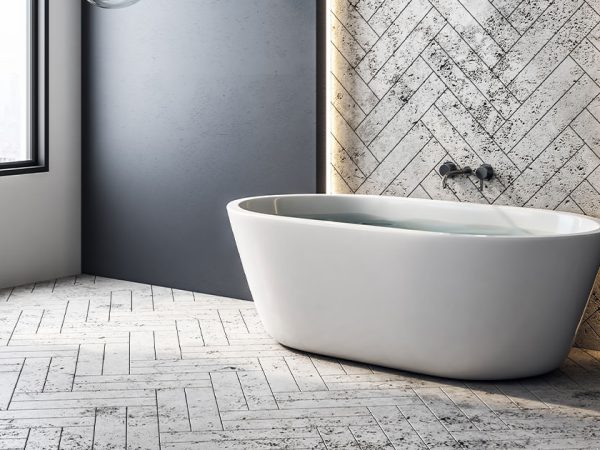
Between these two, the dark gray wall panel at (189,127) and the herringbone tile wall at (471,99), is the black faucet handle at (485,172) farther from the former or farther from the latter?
the dark gray wall panel at (189,127)

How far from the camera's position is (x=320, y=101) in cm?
482

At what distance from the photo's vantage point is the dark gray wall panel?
487 centimetres

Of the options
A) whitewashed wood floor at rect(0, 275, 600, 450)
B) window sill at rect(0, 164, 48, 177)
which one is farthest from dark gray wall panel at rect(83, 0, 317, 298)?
whitewashed wood floor at rect(0, 275, 600, 450)

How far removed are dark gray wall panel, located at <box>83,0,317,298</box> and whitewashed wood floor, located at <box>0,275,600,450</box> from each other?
0.84 meters

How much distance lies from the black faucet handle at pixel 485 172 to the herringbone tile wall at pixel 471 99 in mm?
38

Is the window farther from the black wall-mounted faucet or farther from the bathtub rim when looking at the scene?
the black wall-mounted faucet

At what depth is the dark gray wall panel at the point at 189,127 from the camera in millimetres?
4867

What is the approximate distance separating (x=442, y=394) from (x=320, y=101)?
1902mm

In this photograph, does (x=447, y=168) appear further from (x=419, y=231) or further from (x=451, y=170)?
(x=419, y=231)

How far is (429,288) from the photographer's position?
356 cm

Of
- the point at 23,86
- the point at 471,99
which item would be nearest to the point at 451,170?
the point at 471,99

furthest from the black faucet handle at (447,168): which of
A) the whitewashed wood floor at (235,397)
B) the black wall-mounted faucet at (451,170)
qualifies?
the whitewashed wood floor at (235,397)

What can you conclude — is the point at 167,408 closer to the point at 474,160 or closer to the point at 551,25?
the point at 474,160

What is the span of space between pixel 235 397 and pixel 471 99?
193 cm
